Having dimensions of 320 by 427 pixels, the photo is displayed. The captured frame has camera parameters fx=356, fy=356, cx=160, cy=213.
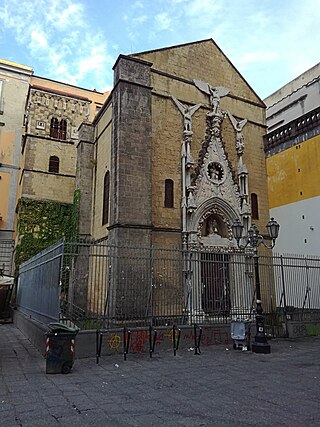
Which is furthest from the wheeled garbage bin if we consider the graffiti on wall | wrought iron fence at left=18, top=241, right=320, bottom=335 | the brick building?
the brick building

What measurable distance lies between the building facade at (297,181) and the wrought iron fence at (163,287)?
3.41 metres

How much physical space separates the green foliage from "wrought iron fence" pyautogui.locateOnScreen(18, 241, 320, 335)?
3.65 meters

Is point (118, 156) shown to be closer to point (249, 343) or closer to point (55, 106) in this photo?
point (249, 343)

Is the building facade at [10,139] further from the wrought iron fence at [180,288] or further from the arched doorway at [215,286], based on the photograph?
the arched doorway at [215,286]

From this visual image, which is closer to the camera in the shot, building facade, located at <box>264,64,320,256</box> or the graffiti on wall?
the graffiti on wall

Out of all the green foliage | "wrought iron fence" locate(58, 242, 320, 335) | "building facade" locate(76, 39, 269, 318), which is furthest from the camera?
the green foliage

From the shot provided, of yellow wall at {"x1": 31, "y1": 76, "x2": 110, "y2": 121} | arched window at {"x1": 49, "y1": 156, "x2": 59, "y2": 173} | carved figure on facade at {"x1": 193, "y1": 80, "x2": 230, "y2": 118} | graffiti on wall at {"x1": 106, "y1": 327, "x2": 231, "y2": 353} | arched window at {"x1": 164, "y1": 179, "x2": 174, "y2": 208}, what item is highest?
yellow wall at {"x1": 31, "y1": 76, "x2": 110, "y2": 121}

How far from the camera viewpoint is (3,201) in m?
27.0

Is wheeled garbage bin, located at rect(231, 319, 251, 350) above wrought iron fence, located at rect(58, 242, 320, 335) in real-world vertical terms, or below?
below

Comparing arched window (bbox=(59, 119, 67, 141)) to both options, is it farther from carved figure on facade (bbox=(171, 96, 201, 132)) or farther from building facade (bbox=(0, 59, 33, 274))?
carved figure on facade (bbox=(171, 96, 201, 132))

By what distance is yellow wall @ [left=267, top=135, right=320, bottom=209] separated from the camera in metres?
19.3

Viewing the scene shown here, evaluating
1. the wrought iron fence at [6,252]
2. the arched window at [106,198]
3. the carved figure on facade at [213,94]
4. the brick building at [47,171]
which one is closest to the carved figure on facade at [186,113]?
the carved figure on facade at [213,94]

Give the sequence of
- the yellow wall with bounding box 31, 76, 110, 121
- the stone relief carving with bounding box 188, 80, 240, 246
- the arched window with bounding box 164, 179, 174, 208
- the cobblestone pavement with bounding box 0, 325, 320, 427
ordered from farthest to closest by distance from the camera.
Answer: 1. the yellow wall with bounding box 31, 76, 110, 121
2. the stone relief carving with bounding box 188, 80, 240, 246
3. the arched window with bounding box 164, 179, 174, 208
4. the cobblestone pavement with bounding box 0, 325, 320, 427

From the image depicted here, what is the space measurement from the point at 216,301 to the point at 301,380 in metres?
7.15
